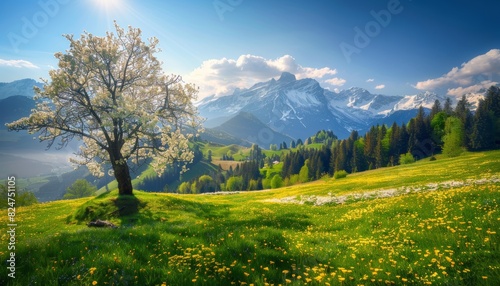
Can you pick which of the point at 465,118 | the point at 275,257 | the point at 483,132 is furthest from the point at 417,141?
the point at 275,257

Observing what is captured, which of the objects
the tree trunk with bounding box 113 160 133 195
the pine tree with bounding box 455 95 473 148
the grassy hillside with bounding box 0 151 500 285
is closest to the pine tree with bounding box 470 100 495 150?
the pine tree with bounding box 455 95 473 148

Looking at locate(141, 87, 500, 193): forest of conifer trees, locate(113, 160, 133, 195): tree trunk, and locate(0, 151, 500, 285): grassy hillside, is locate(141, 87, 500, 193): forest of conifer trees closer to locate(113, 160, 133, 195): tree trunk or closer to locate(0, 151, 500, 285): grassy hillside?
locate(113, 160, 133, 195): tree trunk

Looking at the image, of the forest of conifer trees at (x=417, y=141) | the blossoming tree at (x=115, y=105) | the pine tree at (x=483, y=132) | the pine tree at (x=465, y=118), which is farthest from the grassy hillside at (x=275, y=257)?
the pine tree at (x=483, y=132)

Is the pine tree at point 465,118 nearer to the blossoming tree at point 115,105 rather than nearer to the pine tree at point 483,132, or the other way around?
the pine tree at point 483,132

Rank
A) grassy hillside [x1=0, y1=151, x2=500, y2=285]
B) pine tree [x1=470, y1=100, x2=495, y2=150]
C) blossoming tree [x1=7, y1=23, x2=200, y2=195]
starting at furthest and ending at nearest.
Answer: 1. pine tree [x1=470, y1=100, x2=495, y2=150]
2. blossoming tree [x1=7, y1=23, x2=200, y2=195]
3. grassy hillside [x1=0, y1=151, x2=500, y2=285]

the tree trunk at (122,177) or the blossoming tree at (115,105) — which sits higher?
the blossoming tree at (115,105)

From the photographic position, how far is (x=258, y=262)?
7.66 metres

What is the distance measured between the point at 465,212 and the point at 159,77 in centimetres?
2785

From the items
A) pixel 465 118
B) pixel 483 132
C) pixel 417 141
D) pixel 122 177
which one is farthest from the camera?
pixel 417 141

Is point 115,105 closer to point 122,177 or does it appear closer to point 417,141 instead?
point 122,177

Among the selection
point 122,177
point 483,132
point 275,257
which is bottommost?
point 275,257

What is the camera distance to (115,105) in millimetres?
24656

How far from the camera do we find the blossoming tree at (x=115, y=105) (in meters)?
24.2

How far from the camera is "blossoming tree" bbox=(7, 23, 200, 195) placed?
79.3ft
